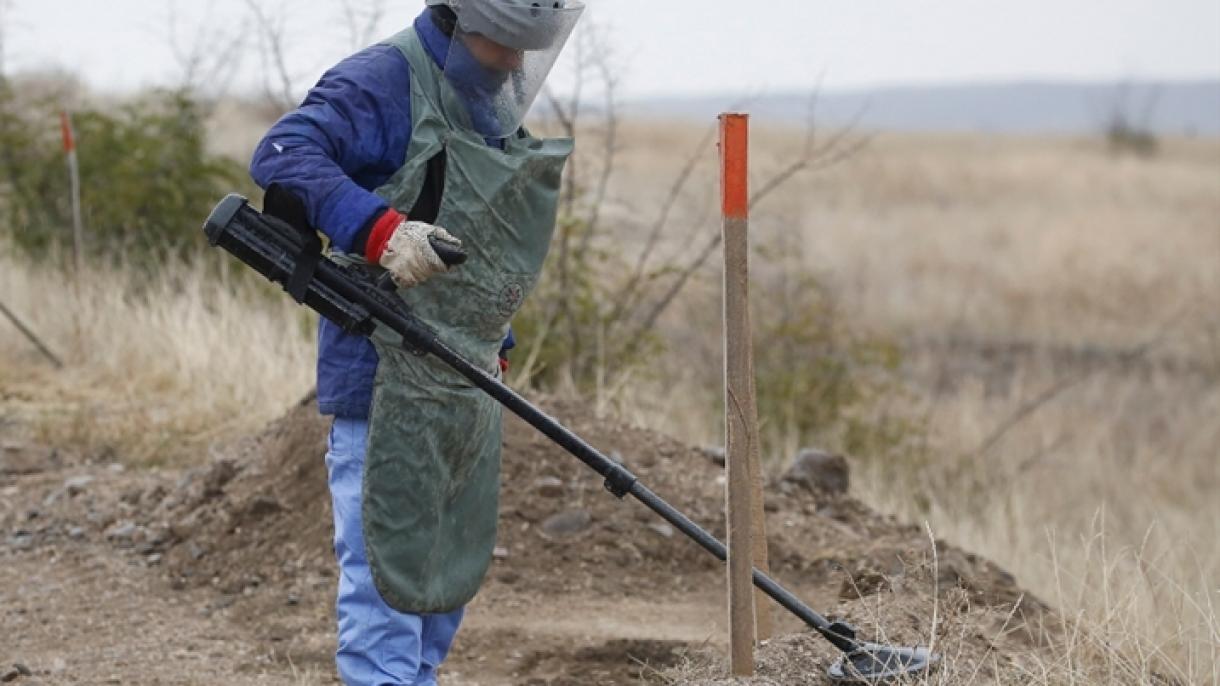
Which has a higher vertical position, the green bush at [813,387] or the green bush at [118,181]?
the green bush at [118,181]

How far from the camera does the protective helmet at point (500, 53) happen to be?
3795 mm

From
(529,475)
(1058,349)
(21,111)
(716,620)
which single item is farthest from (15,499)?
(1058,349)

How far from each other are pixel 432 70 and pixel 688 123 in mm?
45438

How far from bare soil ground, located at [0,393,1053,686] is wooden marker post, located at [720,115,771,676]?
597mm

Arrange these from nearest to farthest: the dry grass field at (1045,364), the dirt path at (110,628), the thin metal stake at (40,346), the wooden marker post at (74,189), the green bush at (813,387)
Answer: the dirt path at (110,628) < the dry grass field at (1045,364) < the thin metal stake at (40,346) < the wooden marker post at (74,189) < the green bush at (813,387)

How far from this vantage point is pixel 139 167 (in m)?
10.9

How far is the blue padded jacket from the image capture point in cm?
355

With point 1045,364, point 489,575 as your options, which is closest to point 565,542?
point 489,575

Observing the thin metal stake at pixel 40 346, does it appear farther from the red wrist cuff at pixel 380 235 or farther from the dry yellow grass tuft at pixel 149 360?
the red wrist cuff at pixel 380 235

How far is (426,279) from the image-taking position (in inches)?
143

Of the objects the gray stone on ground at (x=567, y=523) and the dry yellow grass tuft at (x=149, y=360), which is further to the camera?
the dry yellow grass tuft at (x=149, y=360)

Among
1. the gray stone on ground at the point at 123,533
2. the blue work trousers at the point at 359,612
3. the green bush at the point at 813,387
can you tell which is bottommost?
the green bush at the point at 813,387

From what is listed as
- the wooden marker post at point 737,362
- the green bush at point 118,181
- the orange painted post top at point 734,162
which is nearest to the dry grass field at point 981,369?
the green bush at point 118,181

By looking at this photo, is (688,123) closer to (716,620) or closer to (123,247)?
(123,247)
